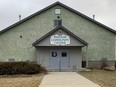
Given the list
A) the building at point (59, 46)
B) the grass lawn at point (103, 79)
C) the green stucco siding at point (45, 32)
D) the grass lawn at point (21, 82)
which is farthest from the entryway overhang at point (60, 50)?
the grass lawn at point (21, 82)

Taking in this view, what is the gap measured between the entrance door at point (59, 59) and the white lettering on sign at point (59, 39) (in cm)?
165

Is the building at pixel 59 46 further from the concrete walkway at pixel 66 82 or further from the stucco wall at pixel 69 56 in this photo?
the concrete walkway at pixel 66 82

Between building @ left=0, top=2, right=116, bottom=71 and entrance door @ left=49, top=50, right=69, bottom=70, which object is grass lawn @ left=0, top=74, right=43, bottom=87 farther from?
building @ left=0, top=2, right=116, bottom=71

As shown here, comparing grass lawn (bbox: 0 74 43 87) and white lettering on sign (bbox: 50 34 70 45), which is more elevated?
white lettering on sign (bbox: 50 34 70 45)

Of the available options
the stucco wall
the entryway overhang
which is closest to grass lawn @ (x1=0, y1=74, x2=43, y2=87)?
the entryway overhang

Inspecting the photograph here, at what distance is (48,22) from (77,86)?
21395mm

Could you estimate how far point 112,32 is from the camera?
37.4 metres

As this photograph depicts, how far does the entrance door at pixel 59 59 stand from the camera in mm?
34312

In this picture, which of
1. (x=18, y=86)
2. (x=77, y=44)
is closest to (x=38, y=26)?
(x=77, y=44)

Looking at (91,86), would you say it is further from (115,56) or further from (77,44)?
(115,56)

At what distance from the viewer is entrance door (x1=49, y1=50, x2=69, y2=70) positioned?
34.3 metres

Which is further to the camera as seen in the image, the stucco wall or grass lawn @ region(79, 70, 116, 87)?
the stucco wall

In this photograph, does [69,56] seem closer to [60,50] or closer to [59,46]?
[60,50]

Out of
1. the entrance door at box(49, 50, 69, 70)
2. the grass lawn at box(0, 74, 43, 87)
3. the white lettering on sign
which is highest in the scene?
the white lettering on sign
